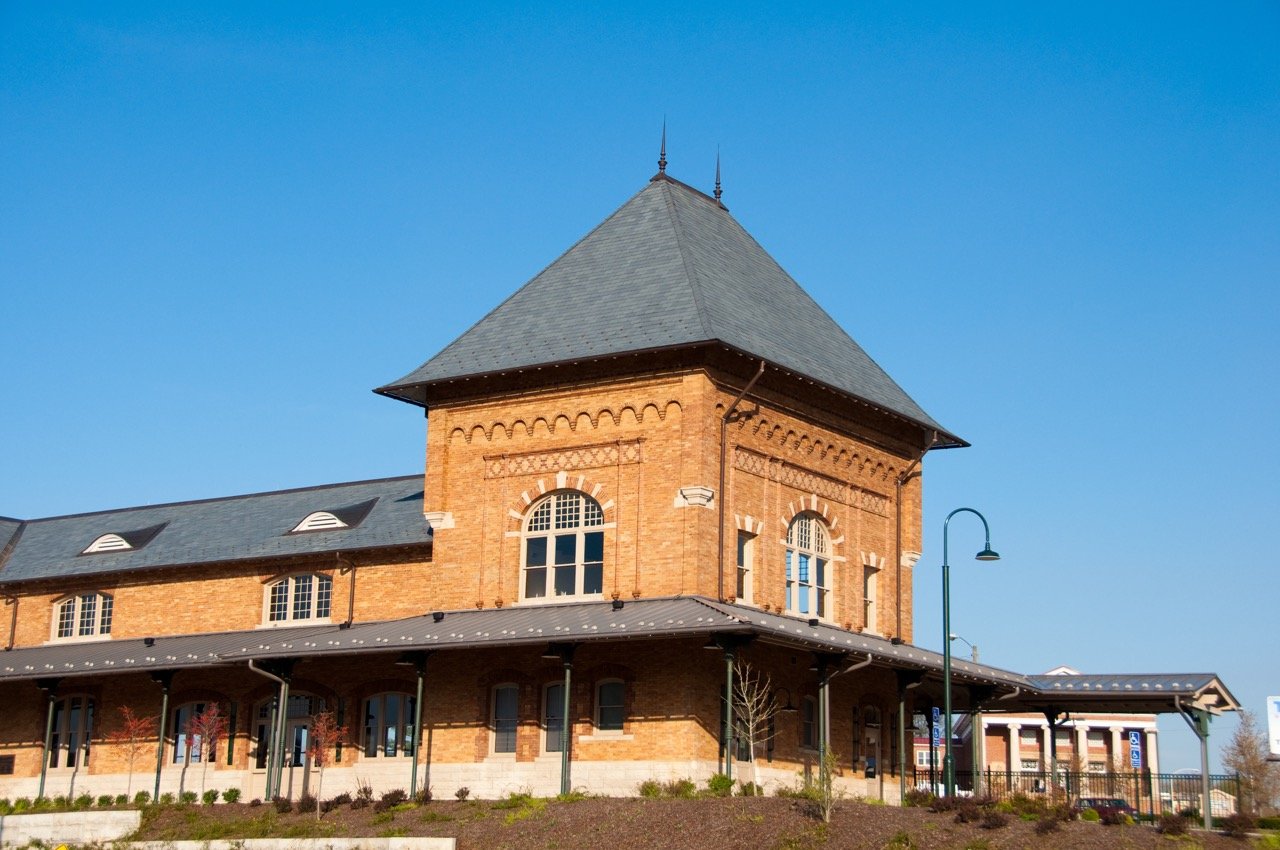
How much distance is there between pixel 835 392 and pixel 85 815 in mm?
20702

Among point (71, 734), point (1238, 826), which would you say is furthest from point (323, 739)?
point (1238, 826)

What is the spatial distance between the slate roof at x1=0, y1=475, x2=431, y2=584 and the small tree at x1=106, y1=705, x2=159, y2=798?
16.2 feet

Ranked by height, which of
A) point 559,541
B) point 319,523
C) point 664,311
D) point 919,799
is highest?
point 664,311

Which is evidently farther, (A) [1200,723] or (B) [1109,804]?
(B) [1109,804]

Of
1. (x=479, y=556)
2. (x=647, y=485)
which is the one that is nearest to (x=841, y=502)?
(x=647, y=485)

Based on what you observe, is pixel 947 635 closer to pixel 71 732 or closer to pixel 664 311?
pixel 664 311

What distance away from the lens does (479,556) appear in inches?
1663

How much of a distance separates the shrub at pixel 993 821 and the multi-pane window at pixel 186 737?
2201 centimetres

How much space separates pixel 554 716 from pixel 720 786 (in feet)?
17.2

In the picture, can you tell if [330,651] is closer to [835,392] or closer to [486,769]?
[486,769]

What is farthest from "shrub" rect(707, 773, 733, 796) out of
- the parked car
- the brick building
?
the parked car

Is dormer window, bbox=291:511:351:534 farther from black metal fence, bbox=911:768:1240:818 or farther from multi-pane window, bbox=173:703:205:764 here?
black metal fence, bbox=911:768:1240:818

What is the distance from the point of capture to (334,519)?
Answer: 160ft

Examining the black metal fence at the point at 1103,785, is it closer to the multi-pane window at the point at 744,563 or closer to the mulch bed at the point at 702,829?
the mulch bed at the point at 702,829
